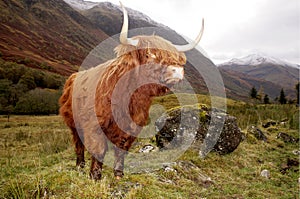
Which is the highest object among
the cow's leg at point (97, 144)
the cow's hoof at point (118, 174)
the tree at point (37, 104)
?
the cow's leg at point (97, 144)

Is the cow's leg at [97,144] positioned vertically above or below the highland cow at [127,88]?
below

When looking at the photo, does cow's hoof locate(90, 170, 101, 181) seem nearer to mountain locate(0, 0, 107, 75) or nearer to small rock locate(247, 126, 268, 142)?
small rock locate(247, 126, 268, 142)

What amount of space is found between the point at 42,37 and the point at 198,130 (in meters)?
132

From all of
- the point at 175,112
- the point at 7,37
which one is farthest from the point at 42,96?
the point at 7,37

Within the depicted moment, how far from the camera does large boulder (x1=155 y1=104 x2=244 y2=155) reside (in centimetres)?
873

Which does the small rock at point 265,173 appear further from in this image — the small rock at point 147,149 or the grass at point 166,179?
the small rock at point 147,149

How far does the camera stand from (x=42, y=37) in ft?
407

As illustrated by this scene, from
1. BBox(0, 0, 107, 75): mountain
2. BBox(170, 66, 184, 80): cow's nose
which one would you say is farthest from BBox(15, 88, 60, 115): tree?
BBox(0, 0, 107, 75): mountain

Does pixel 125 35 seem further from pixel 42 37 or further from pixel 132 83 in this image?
pixel 42 37

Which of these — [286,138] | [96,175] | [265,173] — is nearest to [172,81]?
[96,175]

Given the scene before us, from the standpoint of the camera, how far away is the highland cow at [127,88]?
12.3ft

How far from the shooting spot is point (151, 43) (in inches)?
151

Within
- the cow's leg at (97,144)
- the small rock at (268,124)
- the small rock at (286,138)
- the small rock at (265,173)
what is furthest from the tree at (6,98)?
the cow's leg at (97,144)

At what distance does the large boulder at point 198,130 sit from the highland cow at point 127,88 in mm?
4816
